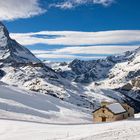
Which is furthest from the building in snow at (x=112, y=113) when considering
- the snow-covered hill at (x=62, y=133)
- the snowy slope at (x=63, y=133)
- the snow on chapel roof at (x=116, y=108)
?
the snowy slope at (x=63, y=133)

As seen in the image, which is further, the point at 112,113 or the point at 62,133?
the point at 112,113

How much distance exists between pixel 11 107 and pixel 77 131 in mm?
67959

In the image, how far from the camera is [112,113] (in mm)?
80875

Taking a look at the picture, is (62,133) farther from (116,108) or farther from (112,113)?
(116,108)

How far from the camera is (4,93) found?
473 feet

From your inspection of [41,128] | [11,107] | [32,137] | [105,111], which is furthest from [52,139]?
[11,107]

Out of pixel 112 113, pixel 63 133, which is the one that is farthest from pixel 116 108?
pixel 63 133

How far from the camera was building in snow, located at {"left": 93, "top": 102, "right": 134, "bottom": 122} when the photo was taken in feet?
265

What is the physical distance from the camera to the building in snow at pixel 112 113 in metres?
80.9

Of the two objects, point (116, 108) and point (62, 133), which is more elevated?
point (116, 108)

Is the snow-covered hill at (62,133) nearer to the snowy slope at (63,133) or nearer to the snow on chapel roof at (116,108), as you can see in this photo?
the snowy slope at (63,133)

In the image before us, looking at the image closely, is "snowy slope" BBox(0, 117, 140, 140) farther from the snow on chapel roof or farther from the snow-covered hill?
the snow on chapel roof

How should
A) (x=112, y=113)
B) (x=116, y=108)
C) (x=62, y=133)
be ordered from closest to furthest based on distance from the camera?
(x=62, y=133)
(x=112, y=113)
(x=116, y=108)

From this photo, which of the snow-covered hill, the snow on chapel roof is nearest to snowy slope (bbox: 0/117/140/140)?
the snow-covered hill
